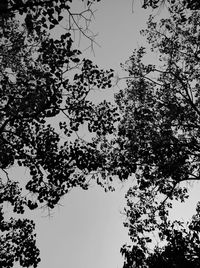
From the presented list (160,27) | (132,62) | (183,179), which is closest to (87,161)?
(183,179)

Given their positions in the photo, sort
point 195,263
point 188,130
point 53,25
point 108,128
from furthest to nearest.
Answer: point 188,130 < point 108,128 < point 195,263 < point 53,25

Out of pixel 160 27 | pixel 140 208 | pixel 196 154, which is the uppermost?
pixel 160 27

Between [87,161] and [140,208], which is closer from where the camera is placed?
[87,161]

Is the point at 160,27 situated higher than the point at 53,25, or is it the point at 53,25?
the point at 160,27

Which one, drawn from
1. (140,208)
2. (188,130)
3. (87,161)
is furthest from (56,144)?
(188,130)

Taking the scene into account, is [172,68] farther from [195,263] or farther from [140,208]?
[195,263]

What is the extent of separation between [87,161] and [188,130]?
228 inches

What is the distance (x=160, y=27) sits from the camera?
13.5 m

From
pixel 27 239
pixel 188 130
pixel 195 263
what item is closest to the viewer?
pixel 195 263

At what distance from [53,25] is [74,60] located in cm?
212

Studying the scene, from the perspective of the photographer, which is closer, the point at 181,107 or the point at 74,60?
the point at 74,60

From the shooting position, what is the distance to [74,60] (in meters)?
7.77

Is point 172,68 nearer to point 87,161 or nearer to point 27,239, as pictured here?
point 87,161

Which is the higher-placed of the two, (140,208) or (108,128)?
(108,128)
